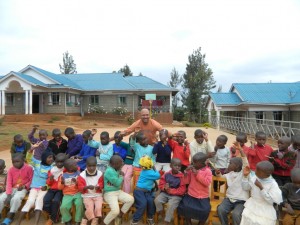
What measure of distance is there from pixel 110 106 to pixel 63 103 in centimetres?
446

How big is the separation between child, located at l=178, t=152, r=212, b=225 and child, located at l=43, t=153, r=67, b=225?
1739 millimetres

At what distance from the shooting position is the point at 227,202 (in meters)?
3.84

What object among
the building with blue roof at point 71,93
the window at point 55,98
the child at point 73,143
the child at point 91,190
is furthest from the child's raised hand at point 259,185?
the window at point 55,98

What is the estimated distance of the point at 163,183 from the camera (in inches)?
165

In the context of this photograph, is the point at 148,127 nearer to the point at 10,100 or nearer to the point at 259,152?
the point at 259,152

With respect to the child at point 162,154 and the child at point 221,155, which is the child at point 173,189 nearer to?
the child at point 162,154

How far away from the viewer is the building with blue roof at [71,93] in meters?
24.5

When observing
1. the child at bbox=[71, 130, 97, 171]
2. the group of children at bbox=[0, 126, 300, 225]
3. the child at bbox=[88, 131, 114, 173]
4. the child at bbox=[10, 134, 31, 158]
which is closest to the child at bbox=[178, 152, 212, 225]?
the group of children at bbox=[0, 126, 300, 225]

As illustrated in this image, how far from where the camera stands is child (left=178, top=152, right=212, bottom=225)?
380 centimetres

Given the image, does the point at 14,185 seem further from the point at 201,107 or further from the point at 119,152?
the point at 201,107

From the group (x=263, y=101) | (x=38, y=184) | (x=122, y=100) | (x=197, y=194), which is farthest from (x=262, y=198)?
(x=122, y=100)

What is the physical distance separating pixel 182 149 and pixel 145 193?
984 mm

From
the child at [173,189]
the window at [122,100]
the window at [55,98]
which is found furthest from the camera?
the window at [122,100]

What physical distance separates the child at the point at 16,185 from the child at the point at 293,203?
11.9 ft
